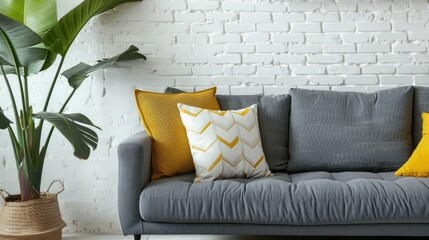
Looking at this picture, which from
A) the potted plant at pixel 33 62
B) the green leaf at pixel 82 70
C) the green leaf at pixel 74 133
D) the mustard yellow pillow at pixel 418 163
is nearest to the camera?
the green leaf at pixel 74 133

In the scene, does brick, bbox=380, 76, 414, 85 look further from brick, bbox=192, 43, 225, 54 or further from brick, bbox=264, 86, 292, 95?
brick, bbox=192, 43, 225, 54

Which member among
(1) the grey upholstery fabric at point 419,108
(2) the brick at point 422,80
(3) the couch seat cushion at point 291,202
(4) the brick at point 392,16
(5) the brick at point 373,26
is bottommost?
(3) the couch seat cushion at point 291,202

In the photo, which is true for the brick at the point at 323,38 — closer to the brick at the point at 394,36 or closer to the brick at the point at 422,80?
the brick at the point at 394,36

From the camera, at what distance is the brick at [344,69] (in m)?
3.89

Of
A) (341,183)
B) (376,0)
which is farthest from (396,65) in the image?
(341,183)

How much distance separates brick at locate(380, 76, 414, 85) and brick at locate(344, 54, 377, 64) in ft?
0.44

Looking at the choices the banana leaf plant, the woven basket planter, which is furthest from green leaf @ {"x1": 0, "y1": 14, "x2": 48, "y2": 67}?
the woven basket planter

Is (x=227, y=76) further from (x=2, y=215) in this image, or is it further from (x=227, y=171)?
(x=2, y=215)

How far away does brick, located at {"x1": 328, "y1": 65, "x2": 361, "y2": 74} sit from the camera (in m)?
3.89

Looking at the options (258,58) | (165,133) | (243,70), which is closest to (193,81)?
(243,70)

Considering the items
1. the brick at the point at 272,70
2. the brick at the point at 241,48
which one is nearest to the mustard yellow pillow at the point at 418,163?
the brick at the point at 272,70

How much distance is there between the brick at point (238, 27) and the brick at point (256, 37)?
3cm

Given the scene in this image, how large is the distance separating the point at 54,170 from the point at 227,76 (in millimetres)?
1271

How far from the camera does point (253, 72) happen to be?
3.90 m
